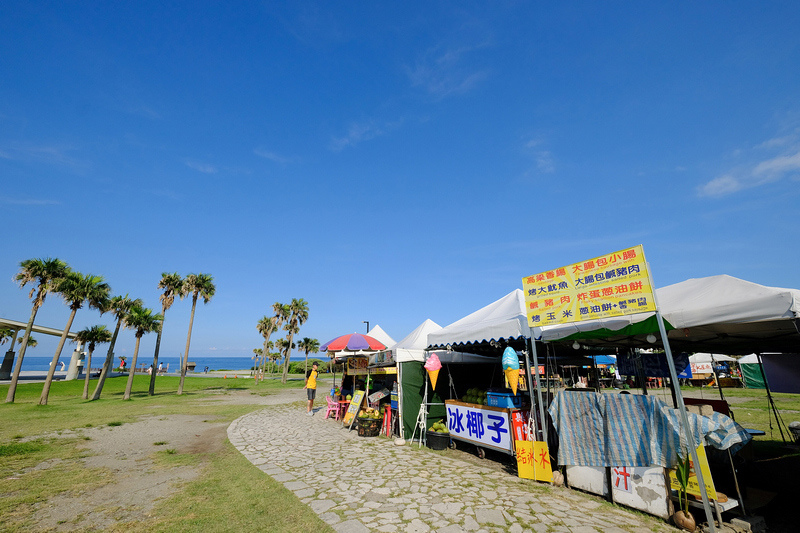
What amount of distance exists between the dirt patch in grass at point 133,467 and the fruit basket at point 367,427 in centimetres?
408

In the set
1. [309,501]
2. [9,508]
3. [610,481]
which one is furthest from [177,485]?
[610,481]

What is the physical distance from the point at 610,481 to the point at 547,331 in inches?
107

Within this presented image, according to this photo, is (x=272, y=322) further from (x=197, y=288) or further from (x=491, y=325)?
(x=491, y=325)

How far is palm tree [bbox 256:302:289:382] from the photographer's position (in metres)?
48.6

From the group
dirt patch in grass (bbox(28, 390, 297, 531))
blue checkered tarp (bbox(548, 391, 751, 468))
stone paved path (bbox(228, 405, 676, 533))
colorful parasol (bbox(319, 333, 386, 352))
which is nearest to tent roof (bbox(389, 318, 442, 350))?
colorful parasol (bbox(319, 333, 386, 352))

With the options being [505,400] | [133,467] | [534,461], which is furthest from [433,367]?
[133,467]

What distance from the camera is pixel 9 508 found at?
5.40 m

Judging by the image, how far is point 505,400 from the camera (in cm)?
815

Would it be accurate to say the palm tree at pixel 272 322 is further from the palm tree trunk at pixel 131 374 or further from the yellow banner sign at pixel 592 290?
the yellow banner sign at pixel 592 290

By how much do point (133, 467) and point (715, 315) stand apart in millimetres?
11996

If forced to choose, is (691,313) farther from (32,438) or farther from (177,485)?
(32,438)

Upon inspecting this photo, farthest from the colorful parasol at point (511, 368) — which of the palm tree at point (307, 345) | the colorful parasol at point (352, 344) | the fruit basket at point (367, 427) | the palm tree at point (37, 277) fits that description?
the palm tree at point (307, 345)

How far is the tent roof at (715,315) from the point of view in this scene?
15.9 feet

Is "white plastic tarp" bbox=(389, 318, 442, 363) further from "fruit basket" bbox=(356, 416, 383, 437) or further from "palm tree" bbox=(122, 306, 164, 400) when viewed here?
"palm tree" bbox=(122, 306, 164, 400)
